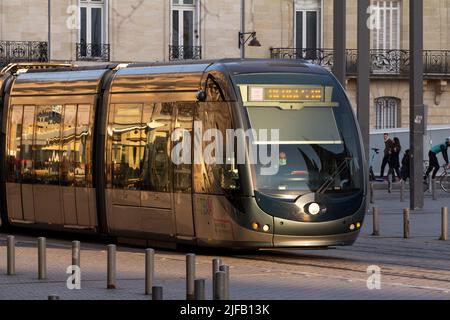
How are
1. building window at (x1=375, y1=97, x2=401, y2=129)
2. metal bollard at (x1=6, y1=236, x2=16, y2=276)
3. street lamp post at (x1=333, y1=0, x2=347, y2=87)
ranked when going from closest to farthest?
1. metal bollard at (x1=6, y1=236, x2=16, y2=276)
2. street lamp post at (x1=333, y1=0, x2=347, y2=87)
3. building window at (x1=375, y1=97, x2=401, y2=129)

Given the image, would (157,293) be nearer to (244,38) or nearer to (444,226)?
(444,226)

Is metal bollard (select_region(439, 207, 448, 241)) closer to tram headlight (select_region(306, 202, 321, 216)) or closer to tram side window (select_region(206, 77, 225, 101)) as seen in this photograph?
tram headlight (select_region(306, 202, 321, 216))

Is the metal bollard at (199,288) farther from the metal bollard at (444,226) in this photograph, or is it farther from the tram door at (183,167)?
the metal bollard at (444,226)

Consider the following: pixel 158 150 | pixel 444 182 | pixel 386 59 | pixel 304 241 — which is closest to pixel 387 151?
pixel 444 182

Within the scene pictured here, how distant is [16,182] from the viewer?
26234 millimetres

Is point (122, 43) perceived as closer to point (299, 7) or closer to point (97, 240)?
point (299, 7)

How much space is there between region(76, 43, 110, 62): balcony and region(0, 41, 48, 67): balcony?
1333 mm

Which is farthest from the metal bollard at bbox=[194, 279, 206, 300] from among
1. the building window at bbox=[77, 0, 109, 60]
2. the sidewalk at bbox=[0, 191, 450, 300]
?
the building window at bbox=[77, 0, 109, 60]

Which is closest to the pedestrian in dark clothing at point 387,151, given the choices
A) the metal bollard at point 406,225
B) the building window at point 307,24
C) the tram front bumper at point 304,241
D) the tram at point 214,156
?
the building window at point 307,24

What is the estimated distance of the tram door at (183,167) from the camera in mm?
21531

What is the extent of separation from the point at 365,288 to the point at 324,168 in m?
4.04

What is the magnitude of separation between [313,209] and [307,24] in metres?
34.9

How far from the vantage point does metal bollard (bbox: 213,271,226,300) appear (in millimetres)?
13414
